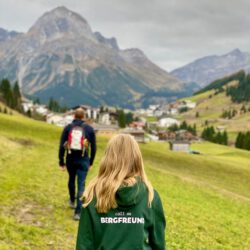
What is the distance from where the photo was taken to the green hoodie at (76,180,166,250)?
20.9 ft

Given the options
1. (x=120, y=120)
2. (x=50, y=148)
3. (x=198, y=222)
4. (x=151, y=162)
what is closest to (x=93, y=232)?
(x=198, y=222)

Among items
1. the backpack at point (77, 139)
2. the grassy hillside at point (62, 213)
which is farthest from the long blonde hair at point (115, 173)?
the backpack at point (77, 139)

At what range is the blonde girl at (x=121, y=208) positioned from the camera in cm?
640

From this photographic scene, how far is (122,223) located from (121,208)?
0.83ft

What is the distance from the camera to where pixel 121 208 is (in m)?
6.43

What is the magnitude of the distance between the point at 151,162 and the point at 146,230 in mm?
51984

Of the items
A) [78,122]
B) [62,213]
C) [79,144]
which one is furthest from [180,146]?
[79,144]

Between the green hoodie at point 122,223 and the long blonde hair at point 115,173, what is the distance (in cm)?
10

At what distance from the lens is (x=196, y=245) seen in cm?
1638

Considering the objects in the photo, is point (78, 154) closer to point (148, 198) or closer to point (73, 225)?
point (73, 225)

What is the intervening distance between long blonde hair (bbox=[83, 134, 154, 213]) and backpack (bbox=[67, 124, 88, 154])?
29.2ft

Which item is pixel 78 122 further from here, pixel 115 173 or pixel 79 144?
pixel 115 173

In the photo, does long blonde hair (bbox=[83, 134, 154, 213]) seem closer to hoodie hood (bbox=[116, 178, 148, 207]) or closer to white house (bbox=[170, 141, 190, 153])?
hoodie hood (bbox=[116, 178, 148, 207])

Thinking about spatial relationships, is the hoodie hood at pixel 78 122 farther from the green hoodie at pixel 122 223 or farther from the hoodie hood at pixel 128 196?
the hoodie hood at pixel 128 196
